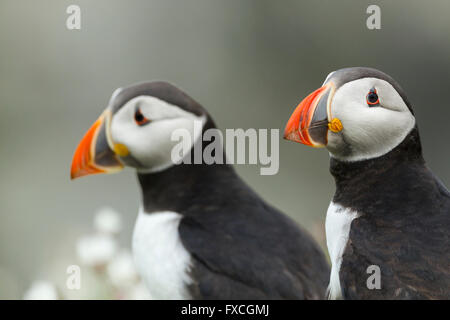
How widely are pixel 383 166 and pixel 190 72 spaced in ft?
19.3

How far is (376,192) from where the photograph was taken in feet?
8.49

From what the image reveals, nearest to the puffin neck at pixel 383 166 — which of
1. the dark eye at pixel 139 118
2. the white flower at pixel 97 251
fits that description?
the dark eye at pixel 139 118

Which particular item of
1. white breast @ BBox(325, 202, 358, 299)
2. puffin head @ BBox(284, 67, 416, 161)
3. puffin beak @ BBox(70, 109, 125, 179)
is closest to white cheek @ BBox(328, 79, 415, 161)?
puffin head @ BBox(284, 67, 416, 161)

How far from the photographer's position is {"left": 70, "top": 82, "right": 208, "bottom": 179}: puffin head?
131 inches

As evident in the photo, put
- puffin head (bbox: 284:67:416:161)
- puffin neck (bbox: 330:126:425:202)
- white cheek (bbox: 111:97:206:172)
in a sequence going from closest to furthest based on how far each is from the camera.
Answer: puffin head (bbox: 284:67:416:161) → puffin neck (bbox: 330:126:425:202) → white cheek (bbox: 111:97:206:172)

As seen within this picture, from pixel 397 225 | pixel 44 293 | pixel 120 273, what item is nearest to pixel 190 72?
pixel 120 273

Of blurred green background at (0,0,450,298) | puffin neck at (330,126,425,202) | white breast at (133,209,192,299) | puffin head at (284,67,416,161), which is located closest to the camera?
puffin head at (284,67,416,161)

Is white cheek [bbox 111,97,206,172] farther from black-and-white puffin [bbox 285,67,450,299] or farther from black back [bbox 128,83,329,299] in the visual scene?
black-and-white puffin [bbox 285,67,450,299]

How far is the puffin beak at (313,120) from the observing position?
249 cm

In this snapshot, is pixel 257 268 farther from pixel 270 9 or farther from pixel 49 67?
pixel 49 67

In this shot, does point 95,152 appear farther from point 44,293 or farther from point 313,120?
point 313,120

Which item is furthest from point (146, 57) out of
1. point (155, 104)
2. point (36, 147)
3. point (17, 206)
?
point (155, 104)

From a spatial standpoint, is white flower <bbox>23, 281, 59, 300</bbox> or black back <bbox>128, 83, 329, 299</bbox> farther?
white flower <bbox>23, 281, 59, 300</bbox>

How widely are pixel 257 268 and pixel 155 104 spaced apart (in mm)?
874
